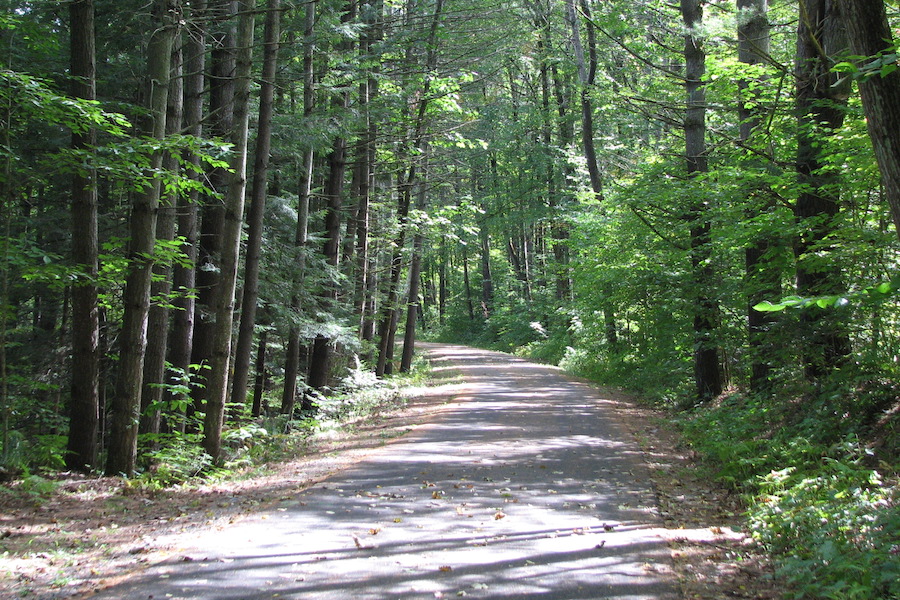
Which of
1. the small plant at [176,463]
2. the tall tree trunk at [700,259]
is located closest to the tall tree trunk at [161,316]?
the small plant at [176,463]

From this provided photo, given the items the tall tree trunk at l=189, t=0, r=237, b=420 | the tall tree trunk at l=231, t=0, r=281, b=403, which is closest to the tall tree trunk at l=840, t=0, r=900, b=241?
the tall tree trunk at l=231, t=0, r=281, b=403

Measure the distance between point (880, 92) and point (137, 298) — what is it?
319 inches

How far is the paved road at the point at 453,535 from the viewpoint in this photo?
188 inches

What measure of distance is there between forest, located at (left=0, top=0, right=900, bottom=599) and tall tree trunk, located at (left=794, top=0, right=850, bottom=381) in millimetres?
48

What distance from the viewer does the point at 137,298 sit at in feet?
27.6

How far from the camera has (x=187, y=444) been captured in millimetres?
9578

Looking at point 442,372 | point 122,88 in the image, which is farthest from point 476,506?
point 442,372

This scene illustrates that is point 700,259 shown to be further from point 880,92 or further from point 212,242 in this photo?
point 212,242

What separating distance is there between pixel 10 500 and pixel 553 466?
636 centimetres

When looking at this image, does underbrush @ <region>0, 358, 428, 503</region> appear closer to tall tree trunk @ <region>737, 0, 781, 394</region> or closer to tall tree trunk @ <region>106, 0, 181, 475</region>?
tall tree trunk @ <region>106, 0, 181, 475</region>

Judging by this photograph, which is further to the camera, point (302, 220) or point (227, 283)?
point (302, 220)

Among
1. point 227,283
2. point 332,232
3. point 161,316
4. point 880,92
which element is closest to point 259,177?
point 227,283

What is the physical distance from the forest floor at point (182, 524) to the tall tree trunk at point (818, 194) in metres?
2.31

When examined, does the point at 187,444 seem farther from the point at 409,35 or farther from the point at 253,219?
the point at 409,35
